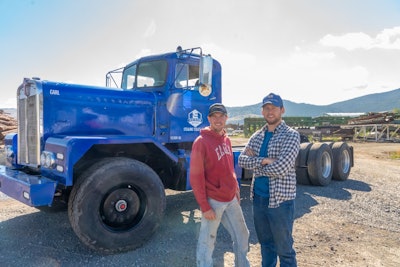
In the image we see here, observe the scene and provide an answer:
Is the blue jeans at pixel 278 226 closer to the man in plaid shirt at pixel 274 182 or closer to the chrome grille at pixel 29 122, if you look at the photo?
the man in plaid shirt at pixel 274 182

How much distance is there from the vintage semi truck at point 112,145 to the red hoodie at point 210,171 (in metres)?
1.55

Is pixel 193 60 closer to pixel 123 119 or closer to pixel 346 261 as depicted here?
pixel 123 119

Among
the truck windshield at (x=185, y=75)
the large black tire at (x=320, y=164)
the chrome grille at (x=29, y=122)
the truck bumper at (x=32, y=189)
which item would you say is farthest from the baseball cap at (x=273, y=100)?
the large black tire at (x=320, y=164)

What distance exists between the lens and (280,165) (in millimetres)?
2834

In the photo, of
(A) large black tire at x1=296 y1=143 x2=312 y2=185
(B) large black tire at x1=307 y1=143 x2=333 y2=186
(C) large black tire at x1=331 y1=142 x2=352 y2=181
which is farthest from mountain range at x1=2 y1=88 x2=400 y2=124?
(A) large black tire at x1=296 y1=143 x2=312 y2=185

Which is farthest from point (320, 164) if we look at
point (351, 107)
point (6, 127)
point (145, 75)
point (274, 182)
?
point (351, 107)

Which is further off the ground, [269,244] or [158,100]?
[158,100]

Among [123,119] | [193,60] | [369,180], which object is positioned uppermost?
[193,60]

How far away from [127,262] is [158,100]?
2.85 metres

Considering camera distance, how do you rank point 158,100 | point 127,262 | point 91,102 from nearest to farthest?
point 127,262
point 91,102
point 158,100

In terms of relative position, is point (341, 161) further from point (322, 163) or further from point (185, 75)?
point (185, 75)

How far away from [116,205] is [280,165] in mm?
2290

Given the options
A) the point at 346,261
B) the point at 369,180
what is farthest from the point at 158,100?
the point at 369,180

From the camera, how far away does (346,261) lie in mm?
3797
